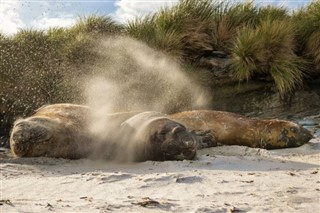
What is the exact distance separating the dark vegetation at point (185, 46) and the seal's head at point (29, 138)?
3.17m

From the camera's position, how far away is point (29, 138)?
4605mm

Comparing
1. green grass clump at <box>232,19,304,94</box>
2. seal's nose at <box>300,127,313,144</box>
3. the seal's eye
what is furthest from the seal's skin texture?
green grass clump at <box>232,19,304,94</box>

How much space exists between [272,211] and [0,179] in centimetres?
223

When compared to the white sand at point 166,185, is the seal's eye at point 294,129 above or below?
above

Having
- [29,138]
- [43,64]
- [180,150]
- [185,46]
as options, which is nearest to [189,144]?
[180,150]

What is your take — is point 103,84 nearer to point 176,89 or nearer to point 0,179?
point 176,89

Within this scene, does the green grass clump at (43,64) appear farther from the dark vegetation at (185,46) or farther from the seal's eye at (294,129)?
the seal's eye at (294,129)

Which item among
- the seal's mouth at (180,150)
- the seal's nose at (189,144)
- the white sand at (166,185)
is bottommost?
the white sand at (166,185)

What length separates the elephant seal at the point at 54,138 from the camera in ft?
15.1

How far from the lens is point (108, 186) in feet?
10.9

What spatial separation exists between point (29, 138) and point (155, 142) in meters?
1.28

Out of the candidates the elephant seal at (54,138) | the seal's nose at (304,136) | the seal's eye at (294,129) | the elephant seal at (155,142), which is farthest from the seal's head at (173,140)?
the seal's nose at (304,136)

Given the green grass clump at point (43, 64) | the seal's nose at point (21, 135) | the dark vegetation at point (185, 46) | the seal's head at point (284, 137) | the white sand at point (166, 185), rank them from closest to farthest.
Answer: the white sand at point (166, 185), the seal's nose at point (21, 135), the seal's head at point (284, 137), the green grass clump at point (43, 64), the dark vegetation at point (185, 46)

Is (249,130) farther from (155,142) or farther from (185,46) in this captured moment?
(185,46)
